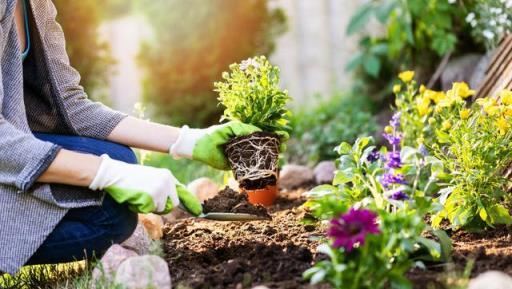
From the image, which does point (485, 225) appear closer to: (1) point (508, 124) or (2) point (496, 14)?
(1) point (508, 124)

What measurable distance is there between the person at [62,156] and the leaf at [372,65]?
100 inches

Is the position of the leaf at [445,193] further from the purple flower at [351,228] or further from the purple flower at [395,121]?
the purple flower at [351,228]

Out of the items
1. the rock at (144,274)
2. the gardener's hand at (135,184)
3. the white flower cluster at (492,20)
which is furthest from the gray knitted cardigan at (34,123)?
the white flower cluster at (492,20)

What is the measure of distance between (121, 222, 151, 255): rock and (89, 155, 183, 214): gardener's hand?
0.29m

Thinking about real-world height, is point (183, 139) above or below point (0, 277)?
above

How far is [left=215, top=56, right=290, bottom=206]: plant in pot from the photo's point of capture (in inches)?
106

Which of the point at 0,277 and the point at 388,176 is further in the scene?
the point at 0,277

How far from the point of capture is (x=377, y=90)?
5.55 m

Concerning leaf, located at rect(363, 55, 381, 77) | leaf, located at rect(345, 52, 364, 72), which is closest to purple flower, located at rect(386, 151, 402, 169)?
leaf, located at rect(363, 55, 381, 77)

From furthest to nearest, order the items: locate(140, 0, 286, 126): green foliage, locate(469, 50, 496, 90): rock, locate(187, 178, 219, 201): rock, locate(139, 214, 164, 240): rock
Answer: locate(140, 0, 286, 126): green foliage → locate(469, 50, 496, 90): rock → locate(187, 178, 219, 201): rock → locate(139, 214, 164, 240): rock

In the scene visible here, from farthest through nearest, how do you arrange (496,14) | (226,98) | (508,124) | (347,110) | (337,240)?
(347,110) → (496,14) → (226,98) → (508,124) → (337,240)

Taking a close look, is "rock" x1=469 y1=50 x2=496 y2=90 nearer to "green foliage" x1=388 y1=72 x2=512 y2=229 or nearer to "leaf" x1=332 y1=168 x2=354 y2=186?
"green foliage" x1=388 y1=72 x2=512 y2=229

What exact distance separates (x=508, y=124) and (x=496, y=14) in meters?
1.47

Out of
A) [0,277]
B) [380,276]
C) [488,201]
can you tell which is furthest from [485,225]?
[0,277]
